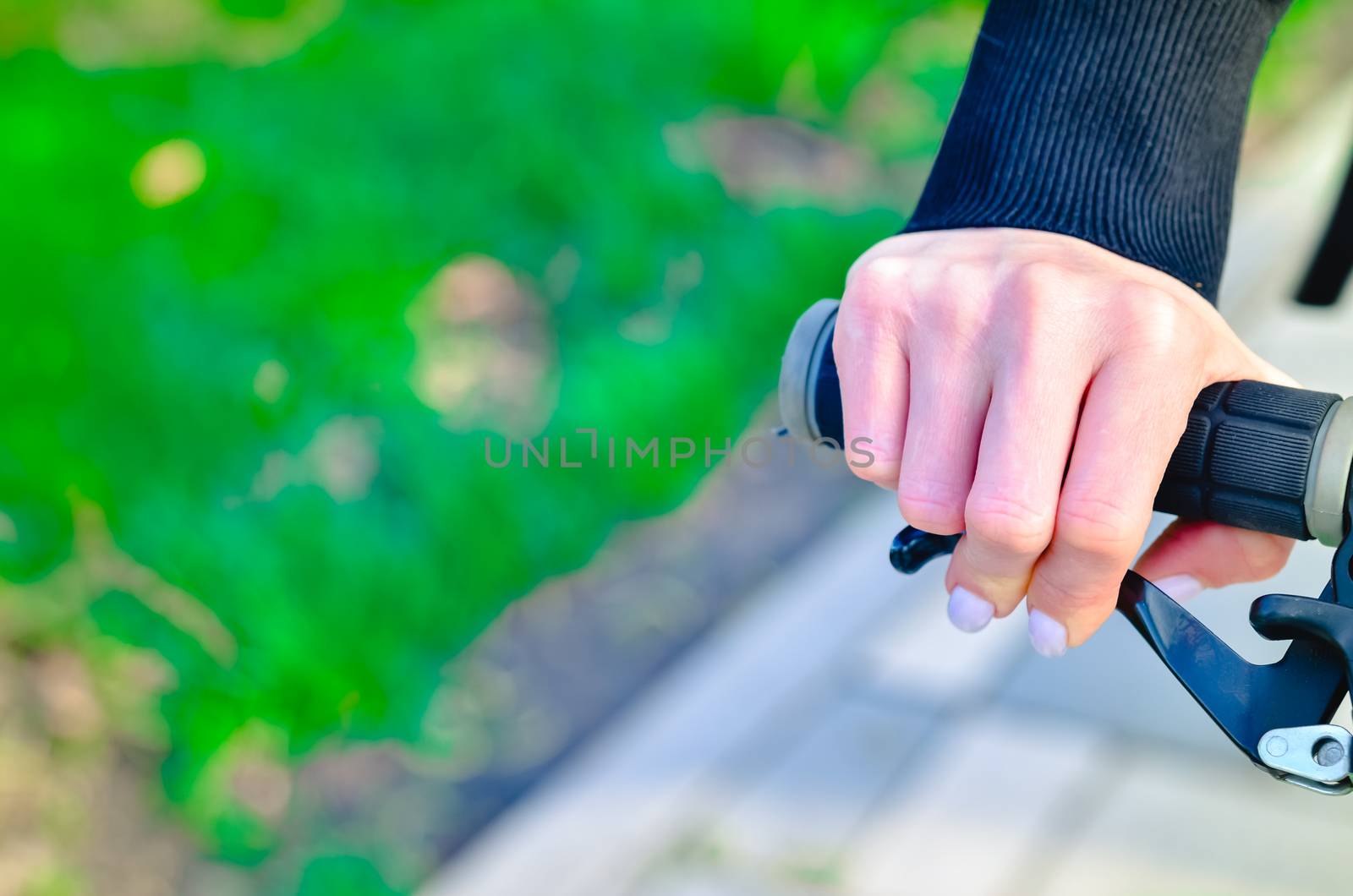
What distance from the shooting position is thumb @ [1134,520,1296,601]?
2.78ft

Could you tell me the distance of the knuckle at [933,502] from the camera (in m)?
0.72

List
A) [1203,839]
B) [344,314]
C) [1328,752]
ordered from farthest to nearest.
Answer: [344,314]
[1203,839]
[1328,752]

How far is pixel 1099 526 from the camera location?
0.68 metres

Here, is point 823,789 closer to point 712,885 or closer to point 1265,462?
point 712,885

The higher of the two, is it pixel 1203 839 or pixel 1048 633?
pixel 1048 633

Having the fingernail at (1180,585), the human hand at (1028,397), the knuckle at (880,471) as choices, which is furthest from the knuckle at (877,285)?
the fingernail at (1180,585)

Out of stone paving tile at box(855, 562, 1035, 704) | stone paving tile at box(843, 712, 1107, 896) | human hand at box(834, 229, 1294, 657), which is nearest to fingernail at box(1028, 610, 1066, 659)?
human hand at box(834, 229, 1294, 657)

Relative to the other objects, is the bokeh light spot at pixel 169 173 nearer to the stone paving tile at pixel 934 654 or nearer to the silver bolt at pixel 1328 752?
the stone paving tile at pixel 934 654

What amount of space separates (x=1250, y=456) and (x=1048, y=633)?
0.17m

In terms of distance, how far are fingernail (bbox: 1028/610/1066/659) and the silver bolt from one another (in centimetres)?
15

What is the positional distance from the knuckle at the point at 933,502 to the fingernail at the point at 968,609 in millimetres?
60

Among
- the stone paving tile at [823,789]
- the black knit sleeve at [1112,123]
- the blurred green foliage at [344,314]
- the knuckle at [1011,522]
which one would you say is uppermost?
the black knit sleeve at [1112,123]

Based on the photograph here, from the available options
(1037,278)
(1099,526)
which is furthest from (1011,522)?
(1037,278)

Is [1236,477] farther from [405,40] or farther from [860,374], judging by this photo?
[405,40]
